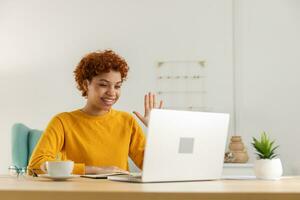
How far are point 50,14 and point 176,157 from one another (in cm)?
334

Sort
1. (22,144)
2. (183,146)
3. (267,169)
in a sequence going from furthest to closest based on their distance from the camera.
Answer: (22,144)
(267,169)
(183,146)

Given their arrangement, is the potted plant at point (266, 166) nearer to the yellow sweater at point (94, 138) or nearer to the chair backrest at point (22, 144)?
the yellow sweater at point (94, 138)

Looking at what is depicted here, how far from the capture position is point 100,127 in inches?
107

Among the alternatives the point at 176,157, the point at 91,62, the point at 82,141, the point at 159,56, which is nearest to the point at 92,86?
the point at 91,62

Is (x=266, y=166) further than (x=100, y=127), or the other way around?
(x=100, y=127)

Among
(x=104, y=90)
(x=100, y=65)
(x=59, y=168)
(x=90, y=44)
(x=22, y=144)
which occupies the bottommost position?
(x=22, y=144)

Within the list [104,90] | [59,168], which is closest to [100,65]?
[104,90]

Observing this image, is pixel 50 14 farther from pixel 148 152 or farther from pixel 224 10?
pixel 148 152

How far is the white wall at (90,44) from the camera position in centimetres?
455

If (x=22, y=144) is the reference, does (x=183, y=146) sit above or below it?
above

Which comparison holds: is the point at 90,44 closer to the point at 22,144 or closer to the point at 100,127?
the point at 22,144

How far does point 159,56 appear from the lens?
180 inches

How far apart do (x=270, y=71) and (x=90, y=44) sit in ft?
4.97

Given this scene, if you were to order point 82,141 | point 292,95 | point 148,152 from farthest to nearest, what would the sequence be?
point 292,95 → point 82,141 → point 148,152
